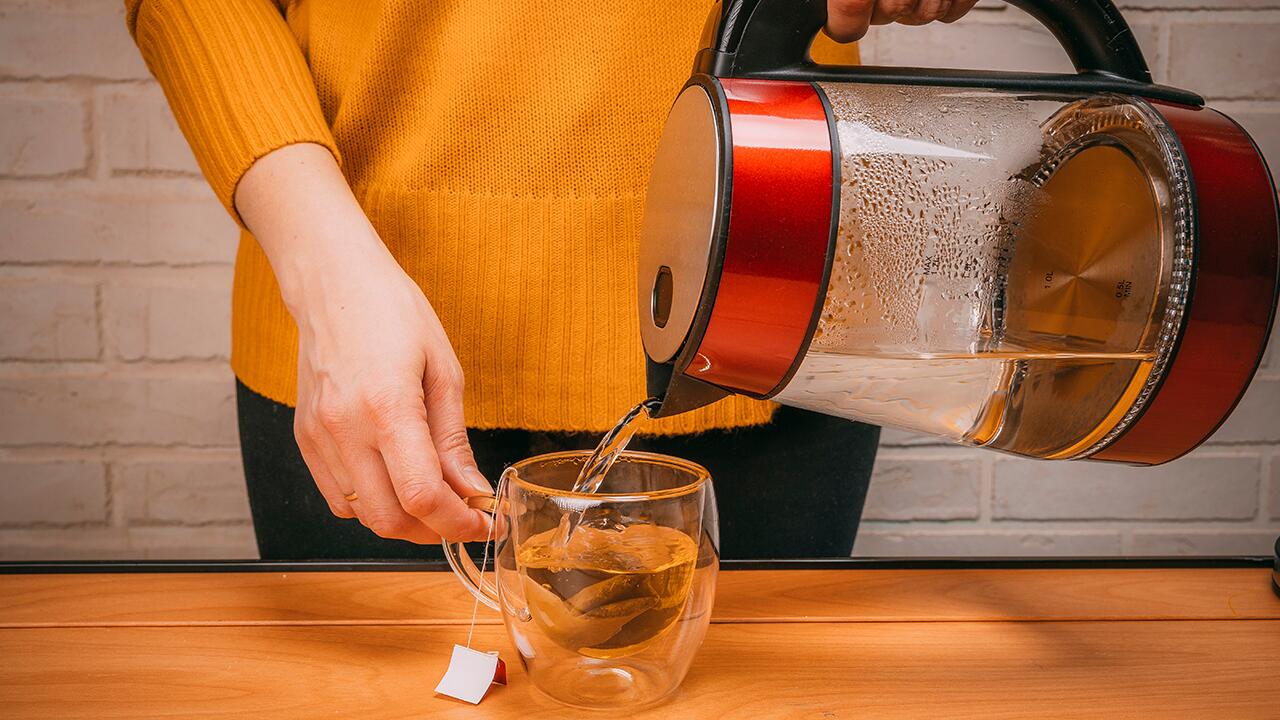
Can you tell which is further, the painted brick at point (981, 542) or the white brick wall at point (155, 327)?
the painted brick at point (981, 542)

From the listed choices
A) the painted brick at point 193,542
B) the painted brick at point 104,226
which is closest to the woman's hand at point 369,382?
the painted brick at point 104,226

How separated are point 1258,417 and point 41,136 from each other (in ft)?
4.15

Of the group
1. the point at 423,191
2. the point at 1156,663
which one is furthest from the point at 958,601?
the point at 423,191

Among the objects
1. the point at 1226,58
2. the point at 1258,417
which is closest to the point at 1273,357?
the point at 1258,417

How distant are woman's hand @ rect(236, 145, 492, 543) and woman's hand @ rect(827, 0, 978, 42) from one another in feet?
0.78

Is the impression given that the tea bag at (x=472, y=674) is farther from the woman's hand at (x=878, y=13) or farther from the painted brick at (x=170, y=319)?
the painted brick at (x=170, y=319)

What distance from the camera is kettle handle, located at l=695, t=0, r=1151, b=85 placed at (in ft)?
1.33

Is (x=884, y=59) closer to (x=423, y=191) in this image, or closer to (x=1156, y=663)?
(x=423, y=191)

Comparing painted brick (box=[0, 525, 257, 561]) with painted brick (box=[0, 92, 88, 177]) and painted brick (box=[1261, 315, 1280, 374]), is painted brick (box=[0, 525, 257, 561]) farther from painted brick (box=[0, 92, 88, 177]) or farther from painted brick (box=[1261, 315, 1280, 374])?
painted brick (box=[1261, 315, 1280, 374])

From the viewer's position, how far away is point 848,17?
1.37 ft

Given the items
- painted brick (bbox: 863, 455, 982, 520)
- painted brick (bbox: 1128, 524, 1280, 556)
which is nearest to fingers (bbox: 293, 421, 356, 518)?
painted brick (bbox: 863, 455, 982, 520)

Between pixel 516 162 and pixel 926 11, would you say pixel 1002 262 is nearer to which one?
pixel 926 11

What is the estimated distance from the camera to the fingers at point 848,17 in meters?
0.41

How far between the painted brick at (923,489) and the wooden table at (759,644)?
Answer: 42 centimetres
